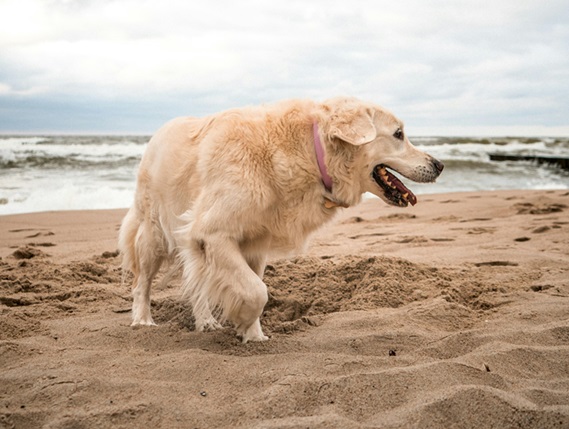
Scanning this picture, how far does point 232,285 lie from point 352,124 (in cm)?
133

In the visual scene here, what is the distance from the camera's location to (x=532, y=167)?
2244 cm

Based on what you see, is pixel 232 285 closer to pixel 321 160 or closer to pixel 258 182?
pixel 258 182

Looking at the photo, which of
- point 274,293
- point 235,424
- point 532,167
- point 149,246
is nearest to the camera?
point 235,424

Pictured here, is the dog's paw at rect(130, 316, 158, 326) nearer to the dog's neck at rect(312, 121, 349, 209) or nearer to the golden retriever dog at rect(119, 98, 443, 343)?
the golden retriever dog at rect(119, 98, 443, 343)

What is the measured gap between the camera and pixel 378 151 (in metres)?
4.00

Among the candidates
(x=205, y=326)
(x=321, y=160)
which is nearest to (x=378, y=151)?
(x=321, y=160)

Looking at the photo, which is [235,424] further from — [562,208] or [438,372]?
[562,208]

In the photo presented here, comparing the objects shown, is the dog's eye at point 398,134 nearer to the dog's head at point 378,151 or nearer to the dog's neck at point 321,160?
the dog's head at point 378,151

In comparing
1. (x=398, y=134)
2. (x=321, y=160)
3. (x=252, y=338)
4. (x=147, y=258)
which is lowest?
(x=252, y=338)

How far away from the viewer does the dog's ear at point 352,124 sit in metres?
3.74

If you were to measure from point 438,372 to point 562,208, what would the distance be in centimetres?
739

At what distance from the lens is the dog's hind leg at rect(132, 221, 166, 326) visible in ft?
14.5

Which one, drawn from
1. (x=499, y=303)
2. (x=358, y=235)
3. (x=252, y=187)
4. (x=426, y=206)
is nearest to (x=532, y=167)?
(x=426, y=206)

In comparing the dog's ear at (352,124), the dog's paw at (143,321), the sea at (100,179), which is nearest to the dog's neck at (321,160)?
the dog's ear at (352,124)
